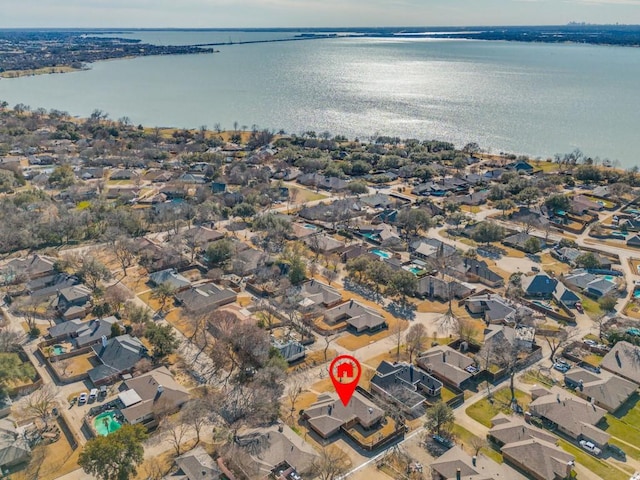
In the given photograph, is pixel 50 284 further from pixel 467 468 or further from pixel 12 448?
pixel 467 468

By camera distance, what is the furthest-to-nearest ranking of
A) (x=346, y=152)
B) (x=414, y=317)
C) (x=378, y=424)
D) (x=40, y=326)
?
(x=346, y=152) → (x=414, y=317) → (x=40, y=326) → (x=378, y=424)

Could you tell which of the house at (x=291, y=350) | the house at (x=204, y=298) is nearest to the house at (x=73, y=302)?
the house at (x=204, y=298)

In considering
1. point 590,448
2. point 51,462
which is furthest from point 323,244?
point 51,462

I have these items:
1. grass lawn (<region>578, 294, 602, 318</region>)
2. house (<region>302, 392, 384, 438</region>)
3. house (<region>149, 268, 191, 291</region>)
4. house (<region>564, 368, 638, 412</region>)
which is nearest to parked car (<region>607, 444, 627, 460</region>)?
house (<region>564, 368, 638, 412</region>)

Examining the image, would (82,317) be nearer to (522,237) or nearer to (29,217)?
(29,217)

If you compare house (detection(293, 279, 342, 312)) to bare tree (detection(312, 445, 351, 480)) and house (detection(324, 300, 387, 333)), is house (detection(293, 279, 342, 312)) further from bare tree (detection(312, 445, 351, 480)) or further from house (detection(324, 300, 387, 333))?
bare tree (detection(312, 445, 351, 480))

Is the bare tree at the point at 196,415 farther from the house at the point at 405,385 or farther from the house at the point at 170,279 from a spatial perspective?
the house at the point at 170,279

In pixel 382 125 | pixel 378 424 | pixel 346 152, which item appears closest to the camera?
pixel 378 424

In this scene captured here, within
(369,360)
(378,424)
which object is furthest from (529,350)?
(378,424)
